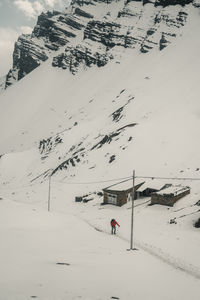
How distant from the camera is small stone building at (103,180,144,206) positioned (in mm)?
45500

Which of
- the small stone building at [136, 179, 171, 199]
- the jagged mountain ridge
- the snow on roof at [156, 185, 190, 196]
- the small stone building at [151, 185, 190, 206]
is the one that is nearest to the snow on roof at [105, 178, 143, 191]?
the small stone building at [136, 179, 171, 199]

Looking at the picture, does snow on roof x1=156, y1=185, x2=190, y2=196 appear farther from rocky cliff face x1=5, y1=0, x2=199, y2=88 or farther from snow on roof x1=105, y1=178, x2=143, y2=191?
rocky cliff face x1=5, y1=0, x2=199, y2=88

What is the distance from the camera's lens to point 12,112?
→ 135 m

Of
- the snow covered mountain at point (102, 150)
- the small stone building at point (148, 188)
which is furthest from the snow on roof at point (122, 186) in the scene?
the snow covered mountain at point (102, 150)

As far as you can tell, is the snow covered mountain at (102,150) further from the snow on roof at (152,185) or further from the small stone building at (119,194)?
the snow on roof at (152,185)

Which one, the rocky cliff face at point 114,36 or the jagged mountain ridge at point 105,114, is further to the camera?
the rocky cliff face at point 114,36

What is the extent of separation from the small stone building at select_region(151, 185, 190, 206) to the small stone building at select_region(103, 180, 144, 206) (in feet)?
20.3

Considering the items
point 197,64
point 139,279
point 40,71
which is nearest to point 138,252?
point 139,279

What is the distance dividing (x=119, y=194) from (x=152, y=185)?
20.3ft

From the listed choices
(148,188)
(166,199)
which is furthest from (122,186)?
(166,199)

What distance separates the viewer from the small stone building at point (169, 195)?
38.8 meters

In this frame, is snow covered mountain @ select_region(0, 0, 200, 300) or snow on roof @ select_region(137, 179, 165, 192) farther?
snow on roof @ select_region(137, 179, 165, 192)

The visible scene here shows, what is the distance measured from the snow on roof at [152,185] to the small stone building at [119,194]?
97 centimetres

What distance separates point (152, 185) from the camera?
4653 cm
